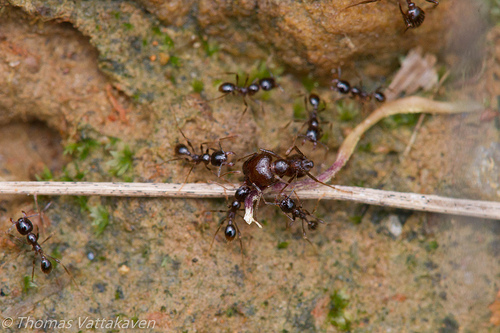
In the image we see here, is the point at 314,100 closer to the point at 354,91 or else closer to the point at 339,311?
the point at 354,91

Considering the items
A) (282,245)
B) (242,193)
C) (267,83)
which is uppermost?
(267,83)

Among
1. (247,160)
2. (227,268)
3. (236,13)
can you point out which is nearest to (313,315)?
(227,268)

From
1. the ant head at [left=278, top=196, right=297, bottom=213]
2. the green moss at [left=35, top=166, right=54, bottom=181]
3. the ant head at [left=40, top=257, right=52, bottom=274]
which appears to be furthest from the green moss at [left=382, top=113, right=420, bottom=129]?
the ant head at [left=40, top=257, right=52, bottom=274]

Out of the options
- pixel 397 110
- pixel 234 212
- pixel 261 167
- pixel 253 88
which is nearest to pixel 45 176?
pixel 234 212

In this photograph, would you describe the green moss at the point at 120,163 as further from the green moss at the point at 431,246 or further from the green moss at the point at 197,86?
the green moss at the point at 431,246

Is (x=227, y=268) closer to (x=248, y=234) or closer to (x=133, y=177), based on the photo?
(x=248, y=234)

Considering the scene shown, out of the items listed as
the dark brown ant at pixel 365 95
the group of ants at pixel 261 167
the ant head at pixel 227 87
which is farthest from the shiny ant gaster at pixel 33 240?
the dark brown ant at pixel 365 95
